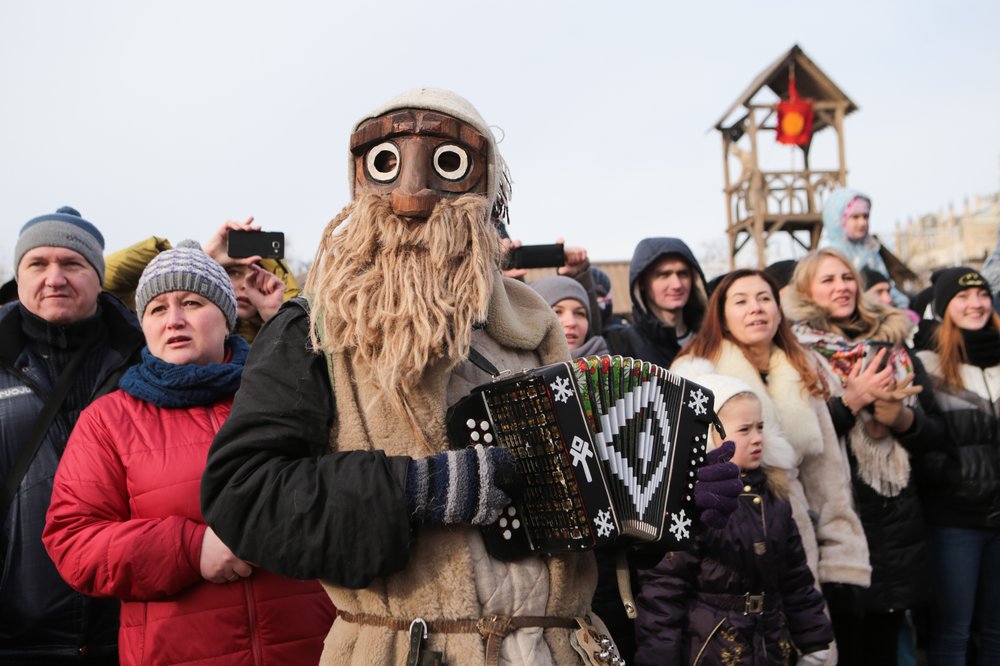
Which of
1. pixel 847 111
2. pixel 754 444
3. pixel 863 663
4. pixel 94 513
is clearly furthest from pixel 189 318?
pixel 847 111

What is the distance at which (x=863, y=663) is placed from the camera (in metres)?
4.08

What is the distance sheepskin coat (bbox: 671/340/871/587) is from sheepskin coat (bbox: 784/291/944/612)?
33 centimetres

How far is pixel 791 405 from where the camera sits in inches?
141

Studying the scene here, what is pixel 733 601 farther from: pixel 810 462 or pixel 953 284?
pixel 953 284

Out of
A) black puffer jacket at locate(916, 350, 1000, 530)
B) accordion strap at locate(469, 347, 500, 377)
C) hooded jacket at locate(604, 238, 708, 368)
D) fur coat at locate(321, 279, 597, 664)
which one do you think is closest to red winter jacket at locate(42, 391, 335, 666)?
fur coat at locate(321, 279, 597, 664)

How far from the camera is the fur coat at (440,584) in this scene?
1699 millimetres

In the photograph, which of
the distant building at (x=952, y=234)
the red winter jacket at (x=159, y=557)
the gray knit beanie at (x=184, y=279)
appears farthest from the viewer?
the distant building at (x=952, y=234)

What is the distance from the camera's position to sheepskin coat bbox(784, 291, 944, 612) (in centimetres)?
395

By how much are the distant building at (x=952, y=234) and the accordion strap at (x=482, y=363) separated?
50.2 meters

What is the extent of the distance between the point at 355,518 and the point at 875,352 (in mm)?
3319

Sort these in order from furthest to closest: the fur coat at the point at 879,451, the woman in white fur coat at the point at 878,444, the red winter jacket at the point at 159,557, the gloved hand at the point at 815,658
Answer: the fur coat at the point at 879,451 → the woman in white fur coat at the point at 878,444 → the gloved hand at the point at 815,658 → the red winter jacket at the point at 159,557

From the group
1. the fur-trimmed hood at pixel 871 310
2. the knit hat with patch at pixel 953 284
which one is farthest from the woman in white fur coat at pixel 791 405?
the knit hat with patch at pixel 953 284

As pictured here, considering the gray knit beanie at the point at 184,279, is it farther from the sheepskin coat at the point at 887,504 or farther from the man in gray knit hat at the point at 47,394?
the sheepskin coat at the point at 887,504

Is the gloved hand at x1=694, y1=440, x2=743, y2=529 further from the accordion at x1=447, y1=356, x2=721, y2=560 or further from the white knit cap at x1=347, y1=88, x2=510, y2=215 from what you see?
the white knit cap at x1=347, y1=88, x2=510, y2=215
